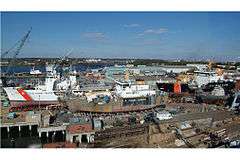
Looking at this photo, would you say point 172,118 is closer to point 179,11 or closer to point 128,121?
point 128,121

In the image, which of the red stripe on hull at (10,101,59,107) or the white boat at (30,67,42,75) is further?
the white boat at (30,67,42,75)

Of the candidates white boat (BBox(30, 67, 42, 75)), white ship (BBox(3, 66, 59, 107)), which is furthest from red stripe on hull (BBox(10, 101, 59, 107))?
white boat (BBox(30, 67, 42, 75))

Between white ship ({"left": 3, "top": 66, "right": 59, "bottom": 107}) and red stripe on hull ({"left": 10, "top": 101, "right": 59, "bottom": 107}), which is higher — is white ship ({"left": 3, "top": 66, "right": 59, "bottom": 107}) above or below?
above

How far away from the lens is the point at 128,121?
514 centimetres

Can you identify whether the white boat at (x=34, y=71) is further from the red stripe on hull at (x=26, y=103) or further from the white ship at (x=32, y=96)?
the red stripe on hull at (x=26, y=103)

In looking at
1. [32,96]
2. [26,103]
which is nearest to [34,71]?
[32,96]

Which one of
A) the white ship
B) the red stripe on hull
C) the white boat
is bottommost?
the red stripe on hull

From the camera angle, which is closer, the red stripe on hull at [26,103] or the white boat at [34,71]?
the red stripe on hull at [26,103]

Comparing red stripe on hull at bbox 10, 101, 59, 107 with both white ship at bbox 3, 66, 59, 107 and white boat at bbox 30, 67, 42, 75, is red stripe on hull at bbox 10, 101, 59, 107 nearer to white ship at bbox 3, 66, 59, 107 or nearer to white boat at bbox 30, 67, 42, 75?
white ship at bbox 3, 66, 59, 107

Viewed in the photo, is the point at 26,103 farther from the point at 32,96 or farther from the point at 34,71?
the point at 34,71

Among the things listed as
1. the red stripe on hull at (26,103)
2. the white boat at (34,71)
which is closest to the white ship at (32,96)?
the red stripe on hull at (26,103)
